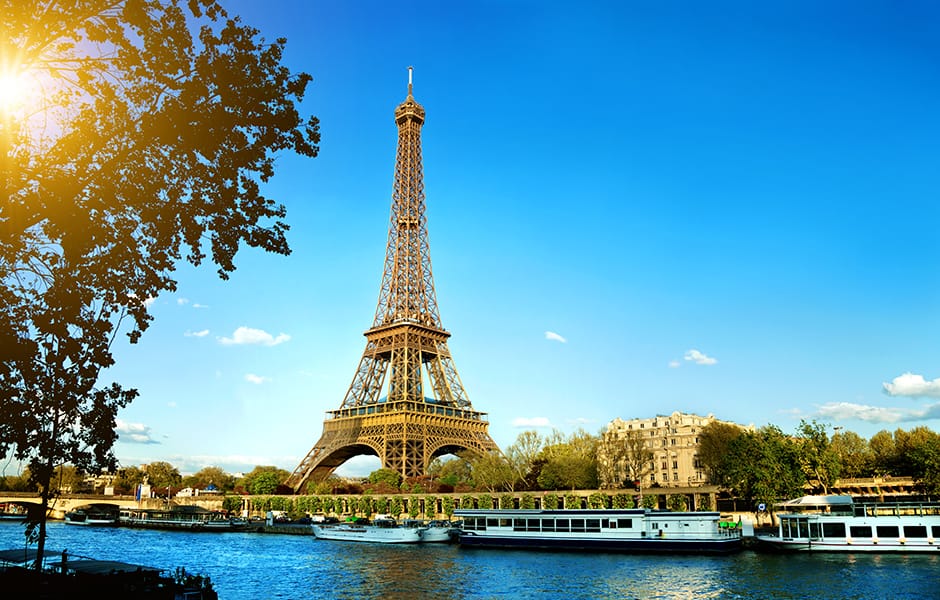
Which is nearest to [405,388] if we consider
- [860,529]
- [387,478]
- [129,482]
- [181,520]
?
[387,478]

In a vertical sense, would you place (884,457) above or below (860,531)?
above

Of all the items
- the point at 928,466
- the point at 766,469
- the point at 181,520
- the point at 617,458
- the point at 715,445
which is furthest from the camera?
the point at 181,520

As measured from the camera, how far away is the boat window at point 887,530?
2203 inches

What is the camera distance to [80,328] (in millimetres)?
16156

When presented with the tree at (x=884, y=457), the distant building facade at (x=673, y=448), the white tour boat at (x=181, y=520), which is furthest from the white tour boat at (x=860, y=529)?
the white tour boat at (x=181, y=520)

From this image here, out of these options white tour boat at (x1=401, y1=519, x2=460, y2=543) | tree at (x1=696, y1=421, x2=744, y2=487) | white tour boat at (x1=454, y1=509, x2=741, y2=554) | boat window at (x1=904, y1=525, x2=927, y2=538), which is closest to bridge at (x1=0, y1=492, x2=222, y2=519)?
white tour boat at (x1=401, y1=519, x2=460, y2=543)

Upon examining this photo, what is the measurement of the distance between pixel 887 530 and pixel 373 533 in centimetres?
4703

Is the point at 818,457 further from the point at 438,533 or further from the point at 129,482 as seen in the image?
the point at 129,482

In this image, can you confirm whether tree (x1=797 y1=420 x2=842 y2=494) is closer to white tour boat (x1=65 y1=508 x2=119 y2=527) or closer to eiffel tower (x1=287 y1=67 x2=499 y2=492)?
eiffel tower (x1=287 y1=67 x2=499 y2=492)

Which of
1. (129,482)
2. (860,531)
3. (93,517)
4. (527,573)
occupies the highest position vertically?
(129,482)

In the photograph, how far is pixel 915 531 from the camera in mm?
55594

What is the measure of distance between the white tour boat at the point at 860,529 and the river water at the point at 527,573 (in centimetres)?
234

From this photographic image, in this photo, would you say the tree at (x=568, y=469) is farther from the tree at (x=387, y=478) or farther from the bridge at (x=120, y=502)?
the bridge at (x=120, y=502)

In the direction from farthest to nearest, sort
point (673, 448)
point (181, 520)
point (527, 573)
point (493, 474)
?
point (673, 448) → point (181, 520) → point (493, 474) → point (527, 573)
